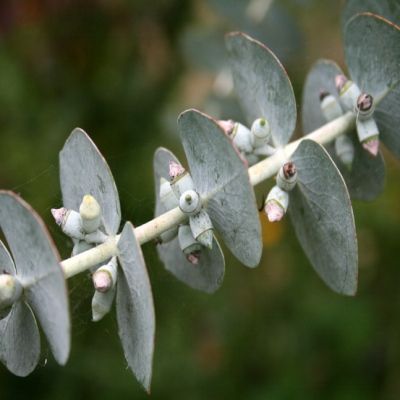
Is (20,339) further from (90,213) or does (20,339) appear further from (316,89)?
(316,89)

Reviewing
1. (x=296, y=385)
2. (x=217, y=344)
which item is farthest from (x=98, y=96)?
(x=296, y=385)

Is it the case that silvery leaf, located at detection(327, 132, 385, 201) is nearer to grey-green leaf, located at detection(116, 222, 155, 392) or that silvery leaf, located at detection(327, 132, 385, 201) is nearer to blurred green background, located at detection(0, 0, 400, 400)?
grey-green leaf, located at detection(116, 222, 155, 392)

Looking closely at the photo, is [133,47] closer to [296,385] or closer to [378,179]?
[296,385]

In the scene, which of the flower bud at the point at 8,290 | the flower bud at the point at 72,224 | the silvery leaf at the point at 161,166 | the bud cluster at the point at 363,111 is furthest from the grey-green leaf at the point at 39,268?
the bud cluster at the point at 363,111

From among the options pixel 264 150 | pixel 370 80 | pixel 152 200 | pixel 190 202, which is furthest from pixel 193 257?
pixel 152 200

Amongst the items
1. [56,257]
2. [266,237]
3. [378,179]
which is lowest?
[266,237]

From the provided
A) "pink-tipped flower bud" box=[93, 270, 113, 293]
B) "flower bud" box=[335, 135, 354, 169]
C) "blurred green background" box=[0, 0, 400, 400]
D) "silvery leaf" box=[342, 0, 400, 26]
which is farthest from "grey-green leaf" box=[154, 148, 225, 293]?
"blurred green background" box=[0, 0, 400, 400]

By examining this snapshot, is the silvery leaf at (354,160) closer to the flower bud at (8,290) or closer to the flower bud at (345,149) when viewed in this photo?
the flower bud at (345,149)
